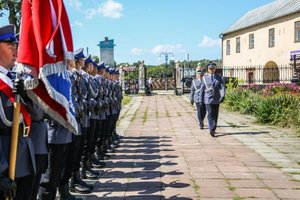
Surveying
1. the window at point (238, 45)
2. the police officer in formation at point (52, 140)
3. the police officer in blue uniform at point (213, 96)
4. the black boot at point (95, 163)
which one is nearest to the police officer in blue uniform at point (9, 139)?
the police officer in formation at point (52, 140)

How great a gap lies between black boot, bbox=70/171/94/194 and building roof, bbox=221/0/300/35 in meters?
29.2

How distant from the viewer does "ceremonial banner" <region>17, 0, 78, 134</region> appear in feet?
12.1

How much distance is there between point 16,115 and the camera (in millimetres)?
3184

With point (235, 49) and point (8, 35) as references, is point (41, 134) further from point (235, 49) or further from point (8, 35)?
point (235, 49)

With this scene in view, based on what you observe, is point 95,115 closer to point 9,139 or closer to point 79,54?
point 79,54

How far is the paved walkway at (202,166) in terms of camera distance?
605cm

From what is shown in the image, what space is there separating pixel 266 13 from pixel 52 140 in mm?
37770

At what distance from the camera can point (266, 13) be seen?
3972 centimetres

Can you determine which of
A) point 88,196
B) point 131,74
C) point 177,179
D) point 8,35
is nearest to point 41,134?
point 8,35

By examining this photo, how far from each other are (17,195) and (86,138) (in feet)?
10.5

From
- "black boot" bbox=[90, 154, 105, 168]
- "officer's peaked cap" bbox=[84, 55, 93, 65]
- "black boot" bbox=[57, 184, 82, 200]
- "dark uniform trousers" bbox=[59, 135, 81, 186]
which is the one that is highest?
"officer's peaked cap" bbox=[84, 55, 93, 65]

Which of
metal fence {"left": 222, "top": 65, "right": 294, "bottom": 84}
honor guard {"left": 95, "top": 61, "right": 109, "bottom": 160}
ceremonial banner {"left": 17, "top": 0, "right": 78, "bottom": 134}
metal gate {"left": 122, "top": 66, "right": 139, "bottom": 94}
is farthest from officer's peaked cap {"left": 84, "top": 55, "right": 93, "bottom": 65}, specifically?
metal gate {"left": 122, "top": 66, "right": 139, "bottom": 94}

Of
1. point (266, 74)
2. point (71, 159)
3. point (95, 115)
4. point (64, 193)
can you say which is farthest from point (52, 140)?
point (266, 74)

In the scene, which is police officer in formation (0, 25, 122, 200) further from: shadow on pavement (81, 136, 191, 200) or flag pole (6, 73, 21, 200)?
shadow on pavement (81, 136, 191, 200)
